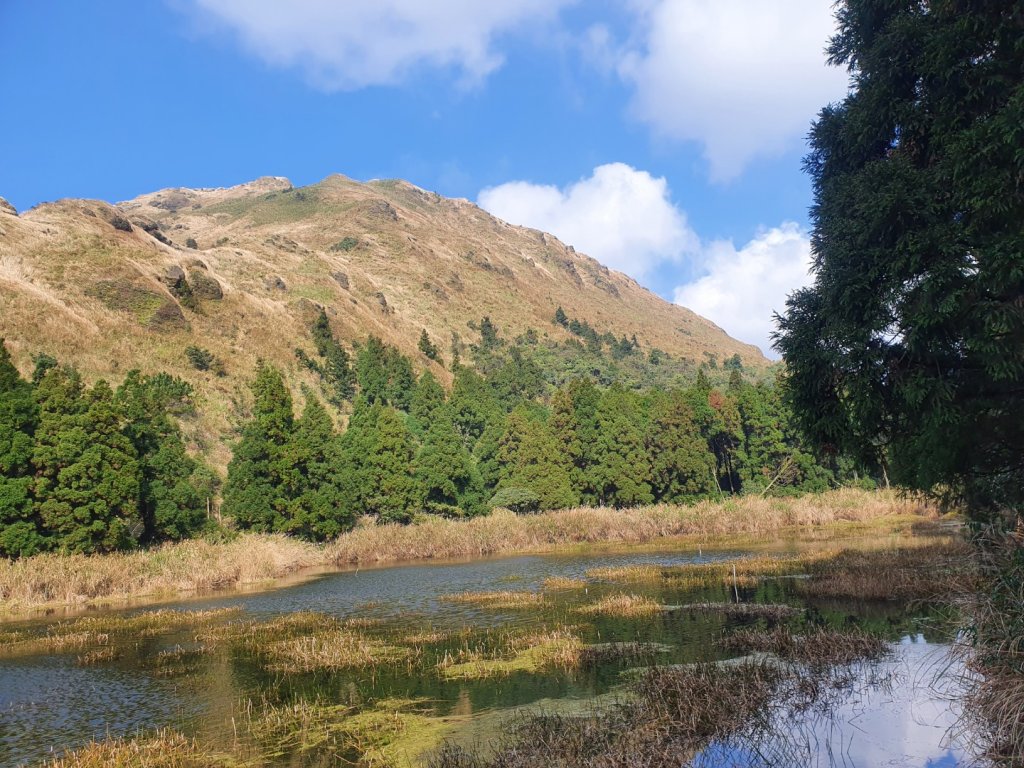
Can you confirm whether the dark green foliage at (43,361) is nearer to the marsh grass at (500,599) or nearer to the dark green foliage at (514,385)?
the marsh grass at (500,599)

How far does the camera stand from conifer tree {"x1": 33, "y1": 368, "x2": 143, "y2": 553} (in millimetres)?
34594

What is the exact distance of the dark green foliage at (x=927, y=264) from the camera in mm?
12242

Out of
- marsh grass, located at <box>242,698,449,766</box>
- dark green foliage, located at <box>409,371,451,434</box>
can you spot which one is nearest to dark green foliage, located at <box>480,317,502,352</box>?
dark green foliage, located at <box>409,371,451,434</box>

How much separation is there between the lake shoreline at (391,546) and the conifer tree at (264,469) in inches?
95.0

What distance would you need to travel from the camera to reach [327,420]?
54562 mm

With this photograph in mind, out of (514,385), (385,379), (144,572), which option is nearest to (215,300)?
(385,379)

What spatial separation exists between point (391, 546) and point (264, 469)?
32.8ft

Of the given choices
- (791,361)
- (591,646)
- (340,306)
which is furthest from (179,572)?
(340,306)

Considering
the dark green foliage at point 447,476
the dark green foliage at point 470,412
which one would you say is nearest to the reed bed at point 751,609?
the dark green foliage at point 447,476

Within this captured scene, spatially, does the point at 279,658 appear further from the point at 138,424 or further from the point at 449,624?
the point at 138,424

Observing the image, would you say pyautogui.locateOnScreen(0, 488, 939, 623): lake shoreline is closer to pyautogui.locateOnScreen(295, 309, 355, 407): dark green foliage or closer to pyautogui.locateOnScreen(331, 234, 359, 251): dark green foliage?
pyautogui.locateOnScreen(295, 309, 355, 407): dark green foliage

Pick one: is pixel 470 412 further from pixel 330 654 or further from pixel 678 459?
pixel 330 654

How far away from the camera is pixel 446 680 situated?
16578mm

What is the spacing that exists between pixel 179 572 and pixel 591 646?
25.9m
